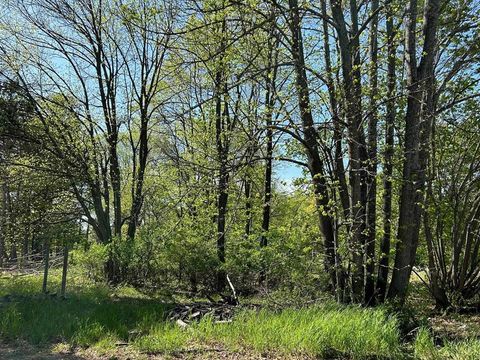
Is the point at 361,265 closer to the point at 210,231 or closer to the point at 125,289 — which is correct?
the point at 210,231

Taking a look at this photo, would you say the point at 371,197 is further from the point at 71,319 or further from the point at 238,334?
the point at 71,319

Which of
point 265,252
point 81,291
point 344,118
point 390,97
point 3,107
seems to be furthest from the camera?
point 3,107

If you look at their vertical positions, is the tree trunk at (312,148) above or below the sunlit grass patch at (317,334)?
above

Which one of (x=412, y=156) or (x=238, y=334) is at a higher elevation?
(x=412, y=156)

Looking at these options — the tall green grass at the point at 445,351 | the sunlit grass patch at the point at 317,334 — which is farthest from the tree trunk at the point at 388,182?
the tall green grass at the point at 445,351

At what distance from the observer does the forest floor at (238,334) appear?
5559 millimetres

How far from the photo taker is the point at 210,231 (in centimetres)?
1448

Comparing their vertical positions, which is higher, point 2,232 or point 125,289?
point 2,232

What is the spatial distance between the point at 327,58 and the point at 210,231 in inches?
282

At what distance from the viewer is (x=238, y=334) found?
20.1 ft

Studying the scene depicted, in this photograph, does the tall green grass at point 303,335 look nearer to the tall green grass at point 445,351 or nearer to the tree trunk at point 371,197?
the tall green grass at point 445,351

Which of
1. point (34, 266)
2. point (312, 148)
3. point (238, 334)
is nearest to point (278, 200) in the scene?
point (312, 148)

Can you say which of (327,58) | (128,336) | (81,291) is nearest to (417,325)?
(128,336)

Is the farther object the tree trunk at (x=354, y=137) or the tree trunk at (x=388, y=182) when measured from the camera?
the tree trunk at (x=388, y=182)
